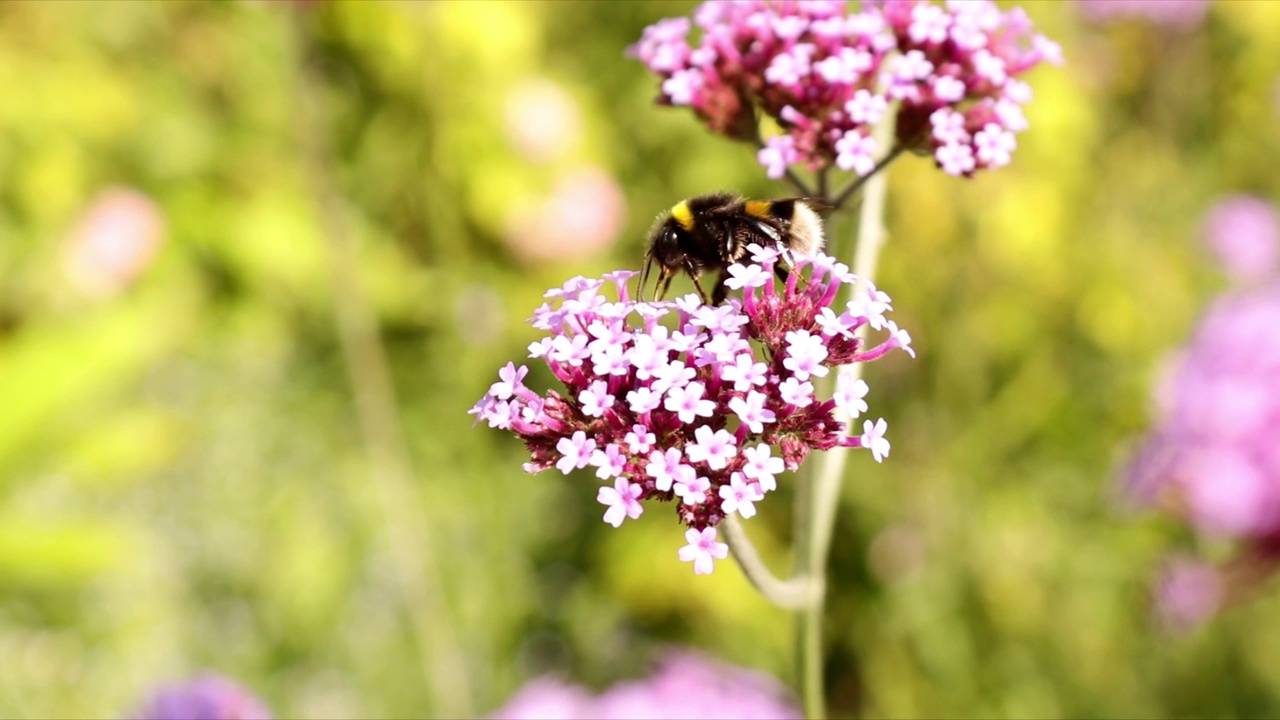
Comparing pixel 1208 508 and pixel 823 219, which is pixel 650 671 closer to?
pixel 1208 508

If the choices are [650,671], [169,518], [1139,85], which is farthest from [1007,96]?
[1139,85]

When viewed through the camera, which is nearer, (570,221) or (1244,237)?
(570,221)

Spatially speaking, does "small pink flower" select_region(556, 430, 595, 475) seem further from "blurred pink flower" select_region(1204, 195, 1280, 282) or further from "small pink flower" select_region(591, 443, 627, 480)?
"blurred pink flower" select_region(1204, 195, 1280, 282)

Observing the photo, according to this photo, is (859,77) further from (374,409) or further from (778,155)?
(374,409)

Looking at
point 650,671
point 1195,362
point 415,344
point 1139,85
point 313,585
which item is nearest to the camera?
point 1195,362

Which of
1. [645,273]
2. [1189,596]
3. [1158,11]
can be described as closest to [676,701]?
[1189,596]

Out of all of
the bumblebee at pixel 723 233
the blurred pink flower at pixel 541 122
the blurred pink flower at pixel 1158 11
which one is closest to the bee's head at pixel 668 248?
the bumblebee at pixel 723 233

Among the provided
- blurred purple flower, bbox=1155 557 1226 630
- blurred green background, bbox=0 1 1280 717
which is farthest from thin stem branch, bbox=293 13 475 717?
blurred purple flower, bbox=1155 557 1226 630
